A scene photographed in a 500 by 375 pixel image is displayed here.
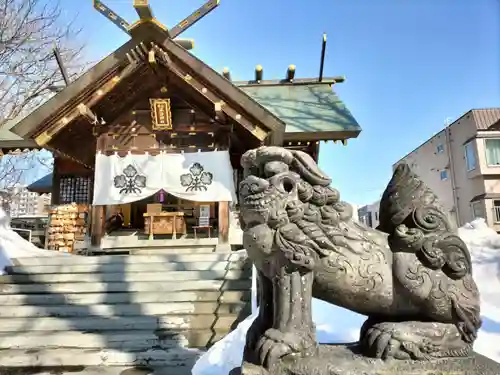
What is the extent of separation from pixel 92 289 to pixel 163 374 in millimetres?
2846

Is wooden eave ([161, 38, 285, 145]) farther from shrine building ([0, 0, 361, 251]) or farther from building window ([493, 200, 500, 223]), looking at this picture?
building window ([493, 200, 500, 223])

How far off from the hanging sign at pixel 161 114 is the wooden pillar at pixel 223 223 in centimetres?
268

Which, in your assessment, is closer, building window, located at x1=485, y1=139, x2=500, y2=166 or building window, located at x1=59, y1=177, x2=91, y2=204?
building window, located at x1=59, y1=177, x2=91, y2=204

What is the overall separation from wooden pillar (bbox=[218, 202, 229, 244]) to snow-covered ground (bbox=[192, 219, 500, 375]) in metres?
4.28

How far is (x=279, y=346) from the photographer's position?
6.19ft

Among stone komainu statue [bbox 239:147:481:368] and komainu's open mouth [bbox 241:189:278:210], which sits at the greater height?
komainu's open mouth [bbox 241:189:278:210]

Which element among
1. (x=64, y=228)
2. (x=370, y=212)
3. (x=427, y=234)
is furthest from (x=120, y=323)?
(x=370, y=212)

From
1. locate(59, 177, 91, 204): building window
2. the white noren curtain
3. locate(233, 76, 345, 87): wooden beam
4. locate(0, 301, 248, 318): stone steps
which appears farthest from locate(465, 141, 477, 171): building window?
locate(0, 301, 248, 318): stone steps

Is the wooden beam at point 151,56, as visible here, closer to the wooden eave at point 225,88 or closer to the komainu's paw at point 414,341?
the wooden eave at point 225,88

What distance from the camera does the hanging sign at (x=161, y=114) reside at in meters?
9.67

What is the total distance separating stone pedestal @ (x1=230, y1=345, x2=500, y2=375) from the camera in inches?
73.0

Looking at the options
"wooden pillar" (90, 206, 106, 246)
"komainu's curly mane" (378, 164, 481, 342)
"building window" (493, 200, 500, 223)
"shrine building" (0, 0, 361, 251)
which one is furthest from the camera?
"building window" (493, 200, 500, 223)

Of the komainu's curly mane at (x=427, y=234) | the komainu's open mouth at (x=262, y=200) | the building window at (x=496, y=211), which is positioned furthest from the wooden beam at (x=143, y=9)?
the building window at (x=496, y=211)

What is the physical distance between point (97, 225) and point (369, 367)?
8.72 metres
